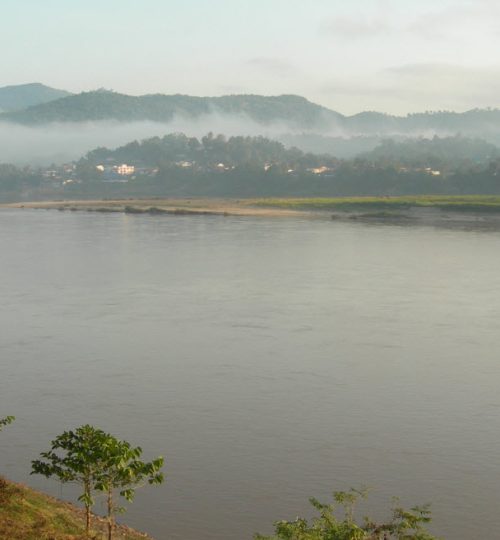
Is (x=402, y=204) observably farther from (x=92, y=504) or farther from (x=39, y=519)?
(x=92, y=504)

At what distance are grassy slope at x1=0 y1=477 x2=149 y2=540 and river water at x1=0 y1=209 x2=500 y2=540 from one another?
80 cm

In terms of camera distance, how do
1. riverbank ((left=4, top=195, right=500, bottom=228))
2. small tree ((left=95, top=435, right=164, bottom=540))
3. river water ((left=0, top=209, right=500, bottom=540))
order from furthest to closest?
Answer: riverbank ((left=4, top=195, right=500, bottom=228))
river water ((left=0, top=209, right=500, bottom=540))
small tree ((left=95, top=435, right=164, bottom=540))

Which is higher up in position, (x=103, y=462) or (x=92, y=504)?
(x=103, y=462)

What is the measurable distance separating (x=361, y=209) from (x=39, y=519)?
6843cm

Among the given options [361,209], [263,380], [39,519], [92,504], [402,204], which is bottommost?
[263,380]

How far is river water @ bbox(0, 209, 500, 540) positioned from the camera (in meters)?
12.7

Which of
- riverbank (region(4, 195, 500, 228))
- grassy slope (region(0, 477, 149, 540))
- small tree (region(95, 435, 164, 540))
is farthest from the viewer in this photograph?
riverbank (region(4, 195, 500, 228))

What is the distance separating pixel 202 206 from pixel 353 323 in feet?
197

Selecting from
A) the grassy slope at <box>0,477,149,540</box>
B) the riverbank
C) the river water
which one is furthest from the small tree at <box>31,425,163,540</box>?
the riverbank

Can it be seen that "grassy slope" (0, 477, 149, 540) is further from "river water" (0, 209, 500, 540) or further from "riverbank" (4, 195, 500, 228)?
"riverbank" (4, 195, 500, 228)

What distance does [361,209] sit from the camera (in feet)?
253

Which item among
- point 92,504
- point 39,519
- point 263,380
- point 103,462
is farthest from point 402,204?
point 103,462

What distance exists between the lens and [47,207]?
90000 mm

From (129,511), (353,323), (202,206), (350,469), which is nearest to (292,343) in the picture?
(353,323)
